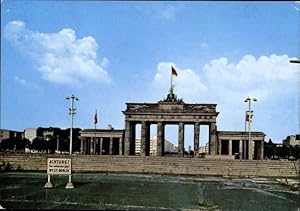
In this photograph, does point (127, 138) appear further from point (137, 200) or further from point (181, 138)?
point (137, 200)

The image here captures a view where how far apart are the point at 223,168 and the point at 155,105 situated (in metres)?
21.4

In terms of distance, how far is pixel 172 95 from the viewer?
54781mm

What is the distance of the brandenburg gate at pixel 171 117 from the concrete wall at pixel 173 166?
18.3 metres

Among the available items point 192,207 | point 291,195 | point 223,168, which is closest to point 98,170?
point 223,168

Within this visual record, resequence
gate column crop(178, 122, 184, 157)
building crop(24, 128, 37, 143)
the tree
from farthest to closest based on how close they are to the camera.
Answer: building crop(24, 128, 37, 143) → the tree → gate column crop(178, 122, 184, 157)

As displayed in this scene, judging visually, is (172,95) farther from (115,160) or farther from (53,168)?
(53,168)

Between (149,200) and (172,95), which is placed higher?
(172,95)

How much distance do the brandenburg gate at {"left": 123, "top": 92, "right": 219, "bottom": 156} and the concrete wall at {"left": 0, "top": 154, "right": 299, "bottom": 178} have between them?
18329 mm

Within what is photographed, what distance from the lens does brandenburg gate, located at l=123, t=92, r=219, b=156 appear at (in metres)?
53.7

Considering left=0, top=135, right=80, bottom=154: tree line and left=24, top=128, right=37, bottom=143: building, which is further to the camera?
left=24, top=128, right=37, bottom=143: building

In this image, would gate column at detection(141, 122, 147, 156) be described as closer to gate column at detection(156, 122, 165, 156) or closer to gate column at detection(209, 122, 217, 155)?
gate column at detection(156, 122, 165, 156)

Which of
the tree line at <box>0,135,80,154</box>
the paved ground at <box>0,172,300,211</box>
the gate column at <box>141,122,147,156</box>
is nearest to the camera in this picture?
the paved ground at <box>0,172,300,211</box>

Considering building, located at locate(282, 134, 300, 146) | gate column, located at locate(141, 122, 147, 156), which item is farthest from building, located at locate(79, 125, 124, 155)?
building, located at locate(282, 134, 300, 146)

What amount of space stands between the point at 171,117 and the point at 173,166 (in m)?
20.1
